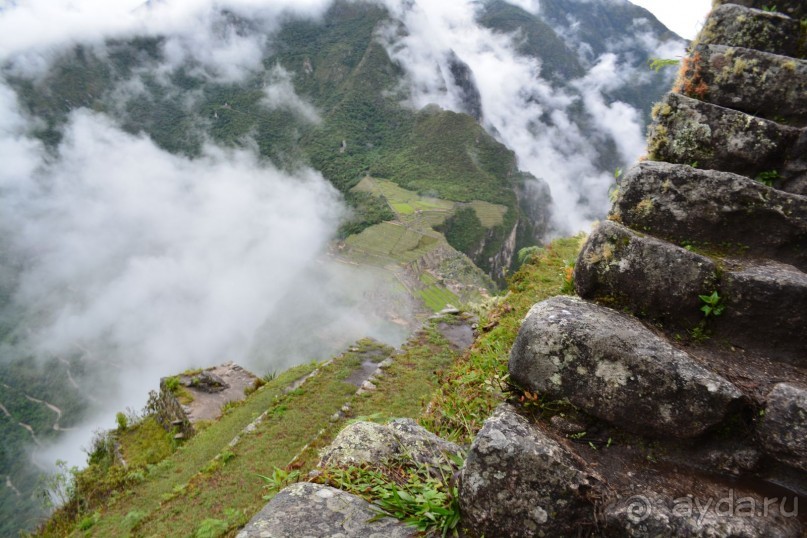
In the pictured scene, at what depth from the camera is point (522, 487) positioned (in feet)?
9.80

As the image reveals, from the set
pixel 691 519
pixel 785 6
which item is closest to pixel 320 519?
pixel 691 519

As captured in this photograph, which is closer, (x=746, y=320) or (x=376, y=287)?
(x=746, y=320)

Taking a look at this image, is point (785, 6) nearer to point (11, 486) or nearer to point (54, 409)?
point (11, 486)

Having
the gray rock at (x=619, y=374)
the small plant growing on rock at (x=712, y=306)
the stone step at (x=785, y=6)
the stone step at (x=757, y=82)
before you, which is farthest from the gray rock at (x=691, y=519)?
the stone step at (x=785, y=6)

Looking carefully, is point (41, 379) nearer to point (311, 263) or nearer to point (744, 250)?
point (311, 263)

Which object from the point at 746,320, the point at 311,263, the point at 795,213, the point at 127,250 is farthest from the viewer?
the point at 127,250

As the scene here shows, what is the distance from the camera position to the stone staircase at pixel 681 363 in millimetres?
2801

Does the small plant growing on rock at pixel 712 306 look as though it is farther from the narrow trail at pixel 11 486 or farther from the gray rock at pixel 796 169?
the narrow trail at pixel 11 486

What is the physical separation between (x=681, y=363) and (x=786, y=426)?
0.68m

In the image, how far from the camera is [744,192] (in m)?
3.98

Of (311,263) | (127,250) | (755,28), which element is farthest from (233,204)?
(755,28)

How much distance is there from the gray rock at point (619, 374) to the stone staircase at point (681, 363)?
1cm

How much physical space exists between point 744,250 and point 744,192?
1.88 ft

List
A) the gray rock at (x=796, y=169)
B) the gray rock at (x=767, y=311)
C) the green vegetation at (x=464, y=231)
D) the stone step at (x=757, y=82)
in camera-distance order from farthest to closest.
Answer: the green vegetation at (x=464, y=231)
the stone step at (x=757, y=82)
the gray rock at (x=796, y=169)
the gray rock at (x=767, y=311)
